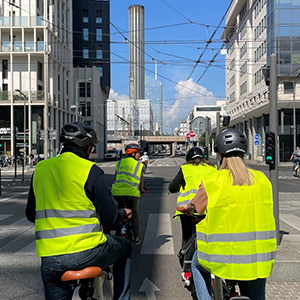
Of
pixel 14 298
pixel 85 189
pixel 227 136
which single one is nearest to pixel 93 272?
pixel 85 189

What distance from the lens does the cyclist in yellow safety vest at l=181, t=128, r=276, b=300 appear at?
2.53 meters

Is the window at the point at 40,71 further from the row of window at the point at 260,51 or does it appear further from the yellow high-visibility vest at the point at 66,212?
the yellow high-visibility vest at the point at 66,212

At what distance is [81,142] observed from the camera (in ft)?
9.29

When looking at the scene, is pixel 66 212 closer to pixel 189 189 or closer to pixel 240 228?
pixel 240 228

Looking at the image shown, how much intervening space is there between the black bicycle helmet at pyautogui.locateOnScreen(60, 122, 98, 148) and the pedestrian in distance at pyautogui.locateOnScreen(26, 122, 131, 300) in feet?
0.31

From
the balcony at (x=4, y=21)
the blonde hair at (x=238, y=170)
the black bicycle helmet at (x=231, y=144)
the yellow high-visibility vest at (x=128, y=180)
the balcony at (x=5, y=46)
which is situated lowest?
the yellow high-visibility vest at (x=128, y=180)

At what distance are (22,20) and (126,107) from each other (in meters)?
88.4

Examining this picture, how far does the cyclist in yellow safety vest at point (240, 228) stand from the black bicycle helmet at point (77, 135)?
2.93ft

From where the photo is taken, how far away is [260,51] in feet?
155

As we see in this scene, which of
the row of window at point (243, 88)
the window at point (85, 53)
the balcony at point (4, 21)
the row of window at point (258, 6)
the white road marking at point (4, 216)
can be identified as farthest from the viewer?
the window at point (85, 53)

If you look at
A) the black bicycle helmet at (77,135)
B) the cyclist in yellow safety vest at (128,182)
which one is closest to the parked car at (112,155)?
the cyclist in yellow safety vest at (128,182)

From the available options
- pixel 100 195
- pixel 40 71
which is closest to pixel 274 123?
pixel 100 195

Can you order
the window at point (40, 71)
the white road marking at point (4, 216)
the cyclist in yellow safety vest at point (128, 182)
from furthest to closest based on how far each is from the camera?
1. the window at point (40, 71)
2. the white road marking at point (4, 216)
3. the cyclist in yellow safety vest at point (128, 182)

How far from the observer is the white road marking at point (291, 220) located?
29.1ft
